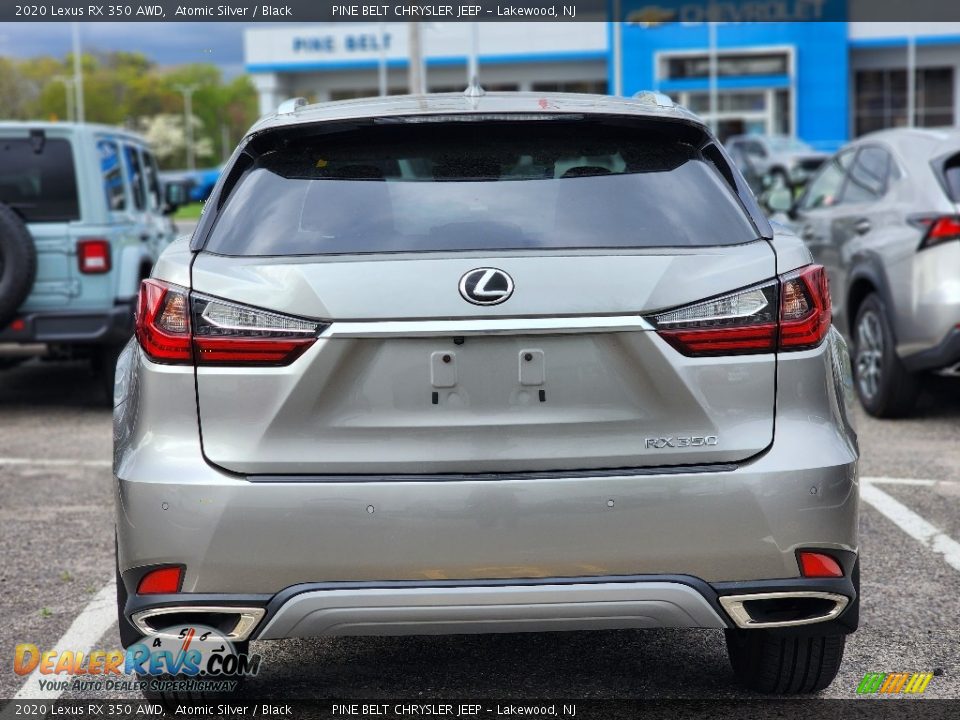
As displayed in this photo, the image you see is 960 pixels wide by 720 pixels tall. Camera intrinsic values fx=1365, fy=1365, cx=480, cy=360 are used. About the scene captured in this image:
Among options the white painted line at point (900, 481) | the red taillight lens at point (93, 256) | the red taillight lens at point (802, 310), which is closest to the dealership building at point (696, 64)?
the red taillight lens at point (93, 256)

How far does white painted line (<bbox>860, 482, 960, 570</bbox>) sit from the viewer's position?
555 cm

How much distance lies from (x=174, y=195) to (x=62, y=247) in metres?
2.61

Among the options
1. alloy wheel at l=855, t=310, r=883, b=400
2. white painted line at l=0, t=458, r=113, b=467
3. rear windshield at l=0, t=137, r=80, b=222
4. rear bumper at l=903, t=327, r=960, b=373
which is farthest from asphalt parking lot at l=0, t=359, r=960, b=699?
rear windshield at l=0, t=137, r=80, b=222

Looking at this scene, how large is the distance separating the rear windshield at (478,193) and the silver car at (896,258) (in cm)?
465

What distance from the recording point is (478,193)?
136 inches

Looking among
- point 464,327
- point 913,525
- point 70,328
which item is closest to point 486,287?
point 464,327

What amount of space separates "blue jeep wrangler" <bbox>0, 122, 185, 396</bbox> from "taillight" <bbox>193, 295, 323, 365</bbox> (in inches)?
235

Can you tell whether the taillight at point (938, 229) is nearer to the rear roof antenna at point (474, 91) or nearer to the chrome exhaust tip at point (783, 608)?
the rear roof antenna at point (474, 91)

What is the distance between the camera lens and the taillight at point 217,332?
3.21 m

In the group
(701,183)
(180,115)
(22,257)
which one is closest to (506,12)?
(22,257)

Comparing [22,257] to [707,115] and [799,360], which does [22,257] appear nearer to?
[799,360]

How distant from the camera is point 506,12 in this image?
34.0 metres

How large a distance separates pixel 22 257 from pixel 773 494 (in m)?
6.68

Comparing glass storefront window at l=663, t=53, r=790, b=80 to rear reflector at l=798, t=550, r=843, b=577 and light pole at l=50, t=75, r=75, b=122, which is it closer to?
light pole at l=50, t=75, r=75, b=122
